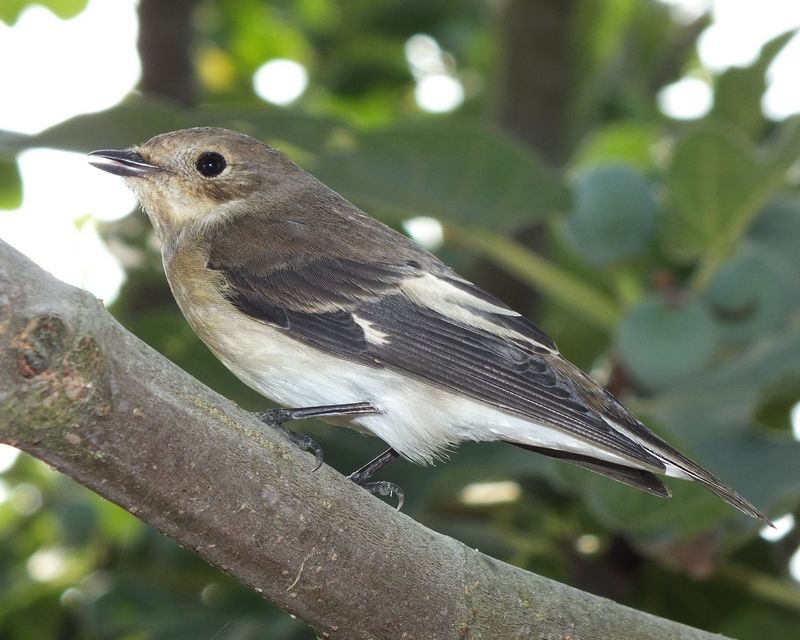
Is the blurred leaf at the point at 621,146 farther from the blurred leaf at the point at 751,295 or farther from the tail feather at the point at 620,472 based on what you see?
the tail feather at the point at 620,472

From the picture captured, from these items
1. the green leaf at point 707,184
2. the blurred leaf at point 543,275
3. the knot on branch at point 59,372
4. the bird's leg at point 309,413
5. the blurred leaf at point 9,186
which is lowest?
the blurred leaf at point 9,186

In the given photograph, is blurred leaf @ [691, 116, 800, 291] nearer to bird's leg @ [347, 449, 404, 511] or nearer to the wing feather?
the wing feather

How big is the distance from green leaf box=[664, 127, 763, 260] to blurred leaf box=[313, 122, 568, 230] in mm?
398

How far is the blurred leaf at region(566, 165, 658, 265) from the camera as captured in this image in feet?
12.3

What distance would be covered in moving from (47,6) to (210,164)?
3.16ft

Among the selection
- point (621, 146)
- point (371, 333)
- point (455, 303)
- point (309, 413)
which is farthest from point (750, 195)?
point (309, 413)

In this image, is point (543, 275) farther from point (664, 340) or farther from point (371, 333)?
point (371, 333)

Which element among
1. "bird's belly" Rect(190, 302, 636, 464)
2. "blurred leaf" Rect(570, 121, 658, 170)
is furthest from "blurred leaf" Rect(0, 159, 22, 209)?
"blurred leaf" Rect(570, 121, 658, 170)

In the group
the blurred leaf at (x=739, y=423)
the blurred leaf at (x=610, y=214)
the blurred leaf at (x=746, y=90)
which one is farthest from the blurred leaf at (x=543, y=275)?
the blurred leaf at (x=746, y=90)

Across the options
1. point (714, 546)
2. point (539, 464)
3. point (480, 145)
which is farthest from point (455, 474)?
point (480, 145)

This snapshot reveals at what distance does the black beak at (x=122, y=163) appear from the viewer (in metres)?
3.48

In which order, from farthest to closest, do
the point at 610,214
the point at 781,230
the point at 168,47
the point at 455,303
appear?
the point at 168,47 < the point at 781,230 < the point at 610,214 < the point at 455,303

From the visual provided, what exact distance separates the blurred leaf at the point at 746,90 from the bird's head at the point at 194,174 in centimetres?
180

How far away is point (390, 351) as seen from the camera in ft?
9.59
